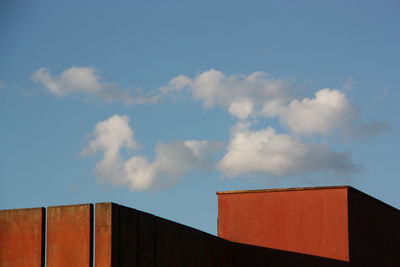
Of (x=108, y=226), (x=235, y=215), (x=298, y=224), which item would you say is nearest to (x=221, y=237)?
(x=235, y=215)

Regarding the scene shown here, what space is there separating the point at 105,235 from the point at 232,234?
7.14 metres

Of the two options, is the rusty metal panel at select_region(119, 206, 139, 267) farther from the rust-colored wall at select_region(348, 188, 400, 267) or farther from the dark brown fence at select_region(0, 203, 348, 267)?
the rust-colored wall at select_region(348, 188, 400, 267)

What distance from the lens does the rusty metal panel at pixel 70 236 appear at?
11.6m

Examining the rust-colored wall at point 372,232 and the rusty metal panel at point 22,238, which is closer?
the rusty metal panel at point 22,238

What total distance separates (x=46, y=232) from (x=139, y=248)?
1.97 meters

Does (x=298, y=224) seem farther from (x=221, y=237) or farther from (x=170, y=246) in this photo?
(x=170, y=246)

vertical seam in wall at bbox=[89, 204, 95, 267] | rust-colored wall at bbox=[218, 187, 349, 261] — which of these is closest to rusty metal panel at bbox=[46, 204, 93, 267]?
vertical seam in wall at bbox=[89, 204, 95, 267]

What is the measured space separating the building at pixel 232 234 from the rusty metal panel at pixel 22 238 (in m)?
0.02

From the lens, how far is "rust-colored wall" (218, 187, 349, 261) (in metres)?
16.8

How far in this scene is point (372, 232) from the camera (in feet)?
60.0

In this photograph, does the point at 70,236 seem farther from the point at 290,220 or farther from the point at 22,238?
the point at 290,220

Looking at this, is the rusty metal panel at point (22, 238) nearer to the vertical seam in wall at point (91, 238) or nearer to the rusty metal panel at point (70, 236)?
the rusty metal panel at point (70, 236)

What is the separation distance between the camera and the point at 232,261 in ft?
58.1

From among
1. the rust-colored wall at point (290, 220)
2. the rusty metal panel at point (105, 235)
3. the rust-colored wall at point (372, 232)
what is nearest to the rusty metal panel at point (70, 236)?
the rusty metal panel at point (105, 235)
